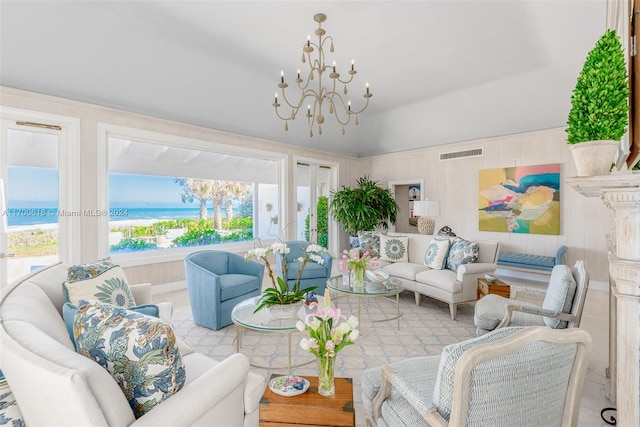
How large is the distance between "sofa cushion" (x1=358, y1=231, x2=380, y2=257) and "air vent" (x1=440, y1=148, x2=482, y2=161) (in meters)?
2.71

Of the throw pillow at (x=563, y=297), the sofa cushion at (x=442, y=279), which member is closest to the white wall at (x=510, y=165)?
the sofa cushion at (x=442, y=279)

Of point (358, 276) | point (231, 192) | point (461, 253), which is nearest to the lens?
point (358, 276)

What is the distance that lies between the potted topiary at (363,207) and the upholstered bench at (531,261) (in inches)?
98.6

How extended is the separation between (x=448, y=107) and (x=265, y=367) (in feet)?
17.7

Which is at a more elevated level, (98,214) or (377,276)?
(98,214)

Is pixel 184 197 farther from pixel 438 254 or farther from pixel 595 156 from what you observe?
pixel 595 156

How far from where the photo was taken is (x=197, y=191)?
5.57 m

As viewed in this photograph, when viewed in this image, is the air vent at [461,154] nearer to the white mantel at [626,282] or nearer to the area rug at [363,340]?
the area rug at [363,340]

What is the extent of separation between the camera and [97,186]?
406 cm

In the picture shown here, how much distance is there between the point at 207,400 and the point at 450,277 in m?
3.28

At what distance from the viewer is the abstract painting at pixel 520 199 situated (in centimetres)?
539

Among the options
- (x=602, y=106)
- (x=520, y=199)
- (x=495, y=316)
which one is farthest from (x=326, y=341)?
(x=520, y=199)

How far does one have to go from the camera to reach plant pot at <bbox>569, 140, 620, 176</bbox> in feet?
3.98

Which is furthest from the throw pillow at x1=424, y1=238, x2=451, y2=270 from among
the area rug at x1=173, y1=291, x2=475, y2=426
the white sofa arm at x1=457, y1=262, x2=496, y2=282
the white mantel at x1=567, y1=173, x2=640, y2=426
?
the white mantel at x1=567, y1=173, x2=640, y2=426
